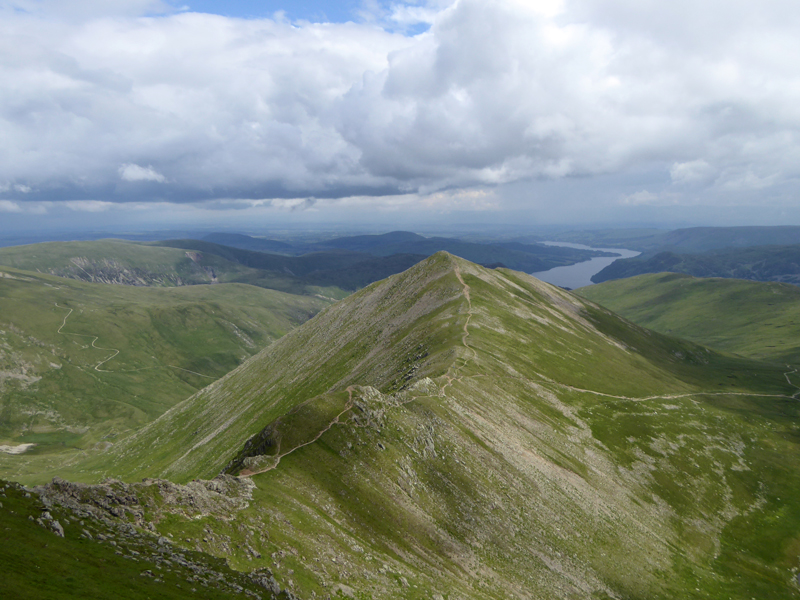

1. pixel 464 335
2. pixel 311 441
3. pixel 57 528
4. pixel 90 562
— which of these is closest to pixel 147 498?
pixel 57 528

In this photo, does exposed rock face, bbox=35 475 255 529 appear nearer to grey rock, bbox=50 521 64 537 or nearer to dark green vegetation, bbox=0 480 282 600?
dark green vegetation, bbox=0 480 282 600

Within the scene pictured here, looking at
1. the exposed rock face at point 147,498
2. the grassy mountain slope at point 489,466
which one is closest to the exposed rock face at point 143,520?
the exposed rock face at point 147,498

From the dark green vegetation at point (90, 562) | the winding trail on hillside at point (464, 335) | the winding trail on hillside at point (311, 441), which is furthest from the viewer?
the winding trail on hillside at point (464, 335)

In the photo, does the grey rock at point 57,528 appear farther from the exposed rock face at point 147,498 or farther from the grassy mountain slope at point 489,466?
the grassy mountain slope at point 489,466

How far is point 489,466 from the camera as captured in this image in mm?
70500

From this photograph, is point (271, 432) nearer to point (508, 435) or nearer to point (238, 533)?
point (238, 533)

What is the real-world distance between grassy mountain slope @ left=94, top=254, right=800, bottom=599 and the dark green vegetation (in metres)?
5.00

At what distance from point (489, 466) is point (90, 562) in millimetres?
54997

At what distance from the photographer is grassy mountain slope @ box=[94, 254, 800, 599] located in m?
51.8

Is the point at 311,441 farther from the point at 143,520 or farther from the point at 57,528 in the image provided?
the point at 57,528

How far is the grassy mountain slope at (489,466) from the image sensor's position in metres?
51.8

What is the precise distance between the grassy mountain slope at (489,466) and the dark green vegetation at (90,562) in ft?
16.4

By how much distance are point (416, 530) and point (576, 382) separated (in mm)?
78508

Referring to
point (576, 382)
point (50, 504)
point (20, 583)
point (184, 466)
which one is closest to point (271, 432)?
point (50, 504)
